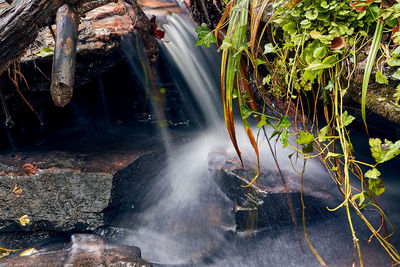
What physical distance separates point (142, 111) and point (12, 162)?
7.06ft

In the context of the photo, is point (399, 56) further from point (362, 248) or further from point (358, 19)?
point (362, 248)

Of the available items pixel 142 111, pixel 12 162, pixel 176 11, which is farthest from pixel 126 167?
pixel 176 11

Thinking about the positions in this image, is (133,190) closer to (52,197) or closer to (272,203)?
(52,197)

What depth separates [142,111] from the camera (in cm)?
491

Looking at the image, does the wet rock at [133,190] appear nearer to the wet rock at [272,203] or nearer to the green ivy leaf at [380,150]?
the wet rock at [272,203]

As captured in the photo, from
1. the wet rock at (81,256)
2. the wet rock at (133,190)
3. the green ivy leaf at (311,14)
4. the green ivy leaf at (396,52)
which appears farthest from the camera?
the wet rock at (133,190)

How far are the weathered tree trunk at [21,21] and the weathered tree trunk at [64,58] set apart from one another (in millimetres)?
105

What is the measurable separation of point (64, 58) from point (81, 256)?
1525 mm

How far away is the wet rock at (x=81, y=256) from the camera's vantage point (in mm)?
2309

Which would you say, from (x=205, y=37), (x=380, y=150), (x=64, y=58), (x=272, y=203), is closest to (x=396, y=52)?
(x=380, y=150)

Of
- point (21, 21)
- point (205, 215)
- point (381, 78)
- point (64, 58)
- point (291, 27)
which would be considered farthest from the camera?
point (205, 215)

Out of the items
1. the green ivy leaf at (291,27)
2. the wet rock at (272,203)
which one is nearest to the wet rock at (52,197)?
the wet rock at (272,203)

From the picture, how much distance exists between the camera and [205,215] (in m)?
3.14

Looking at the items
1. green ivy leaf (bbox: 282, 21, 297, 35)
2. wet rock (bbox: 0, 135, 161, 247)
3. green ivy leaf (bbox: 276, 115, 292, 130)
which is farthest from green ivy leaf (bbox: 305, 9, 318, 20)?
wet rock (bbox: 0, 135, 161, 247)
